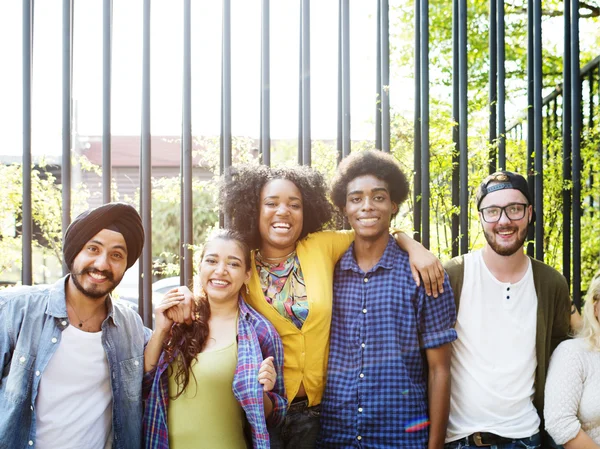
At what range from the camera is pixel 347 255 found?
2982 millimetres

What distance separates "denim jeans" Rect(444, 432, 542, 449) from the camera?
2.74 metres

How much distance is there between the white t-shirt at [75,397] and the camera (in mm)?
2457

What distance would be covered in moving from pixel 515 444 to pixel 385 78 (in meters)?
2.15

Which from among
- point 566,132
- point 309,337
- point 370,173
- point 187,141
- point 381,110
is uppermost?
point 381,110

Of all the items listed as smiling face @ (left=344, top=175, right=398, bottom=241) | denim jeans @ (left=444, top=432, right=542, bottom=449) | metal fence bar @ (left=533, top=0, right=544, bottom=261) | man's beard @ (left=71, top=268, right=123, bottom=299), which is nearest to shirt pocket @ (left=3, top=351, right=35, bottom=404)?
man's beard @ (left=71, top=268, right=123, bottom=299)

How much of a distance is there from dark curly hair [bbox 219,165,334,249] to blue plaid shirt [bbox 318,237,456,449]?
543 mm

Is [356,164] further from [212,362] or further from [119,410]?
[119,410]

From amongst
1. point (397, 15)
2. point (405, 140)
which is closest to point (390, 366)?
point (405, 140)

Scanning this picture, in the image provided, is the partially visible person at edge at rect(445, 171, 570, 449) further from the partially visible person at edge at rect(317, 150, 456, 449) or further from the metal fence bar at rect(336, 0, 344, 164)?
the metal fence bar at rect(336, 0, 344, 164)

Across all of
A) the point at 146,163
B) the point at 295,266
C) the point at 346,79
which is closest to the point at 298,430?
the point at 295,266

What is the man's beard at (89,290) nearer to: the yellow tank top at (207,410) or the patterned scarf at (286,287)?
the yellow tank top at (207,410)

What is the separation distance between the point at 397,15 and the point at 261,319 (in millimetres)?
5895

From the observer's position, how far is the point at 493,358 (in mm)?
2830

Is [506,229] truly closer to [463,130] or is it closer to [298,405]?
[463,130]
